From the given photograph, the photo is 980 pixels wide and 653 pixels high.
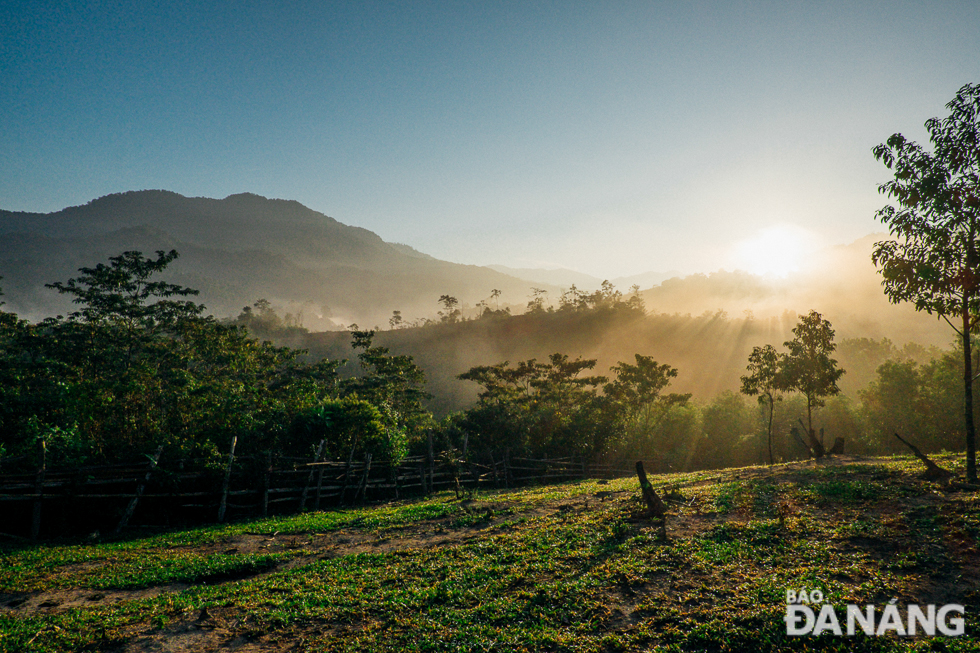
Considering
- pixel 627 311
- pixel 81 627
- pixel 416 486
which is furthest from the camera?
pixel 627 311

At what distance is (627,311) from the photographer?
109938mm

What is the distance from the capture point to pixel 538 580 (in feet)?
26.5

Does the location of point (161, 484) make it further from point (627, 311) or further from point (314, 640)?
point (627, 311)

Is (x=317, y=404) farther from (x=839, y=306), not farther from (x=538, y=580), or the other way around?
(x=839, y=306)

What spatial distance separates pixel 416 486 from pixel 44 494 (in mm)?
14633

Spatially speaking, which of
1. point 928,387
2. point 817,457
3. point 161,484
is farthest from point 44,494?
point 928,387

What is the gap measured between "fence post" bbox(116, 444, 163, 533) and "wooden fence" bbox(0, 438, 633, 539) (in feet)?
0.09

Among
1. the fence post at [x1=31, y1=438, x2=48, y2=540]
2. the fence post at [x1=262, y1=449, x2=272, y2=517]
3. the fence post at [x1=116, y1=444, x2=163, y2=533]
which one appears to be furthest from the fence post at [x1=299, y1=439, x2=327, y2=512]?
the fence post at [x1=31, y1=438, x2=48, y2=540]

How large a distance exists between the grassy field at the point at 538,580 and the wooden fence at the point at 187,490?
5.97 ft

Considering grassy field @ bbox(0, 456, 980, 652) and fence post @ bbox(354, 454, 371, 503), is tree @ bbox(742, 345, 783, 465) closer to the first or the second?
grassy field @ bbox(0, 456, 980, 652)

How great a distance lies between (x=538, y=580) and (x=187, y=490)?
1445cm

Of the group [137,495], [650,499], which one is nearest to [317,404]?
[137,495]

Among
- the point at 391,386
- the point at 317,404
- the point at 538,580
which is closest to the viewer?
the point at 538,580

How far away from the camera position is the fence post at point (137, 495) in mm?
14573
